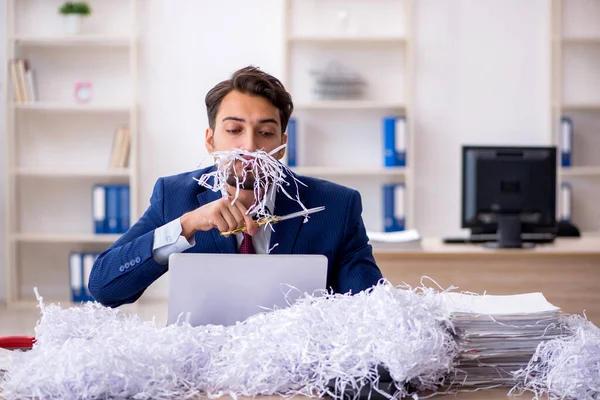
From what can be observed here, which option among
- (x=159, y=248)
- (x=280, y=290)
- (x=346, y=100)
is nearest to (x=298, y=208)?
(x=159, y=248)

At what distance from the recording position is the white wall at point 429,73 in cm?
563

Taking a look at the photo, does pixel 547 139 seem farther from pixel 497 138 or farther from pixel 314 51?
pixel 314 51

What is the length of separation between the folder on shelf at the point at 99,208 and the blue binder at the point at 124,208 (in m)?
0.11

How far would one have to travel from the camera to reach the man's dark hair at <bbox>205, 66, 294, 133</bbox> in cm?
213

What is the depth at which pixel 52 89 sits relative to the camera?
5703 mm

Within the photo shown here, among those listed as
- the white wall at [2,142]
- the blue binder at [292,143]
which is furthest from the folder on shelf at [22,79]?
the blue binder at [292,143]

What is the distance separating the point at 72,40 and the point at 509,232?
3209mm

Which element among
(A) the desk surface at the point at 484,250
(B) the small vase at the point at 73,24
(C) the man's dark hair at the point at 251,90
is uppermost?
(B) the small vase at the point at 73,24

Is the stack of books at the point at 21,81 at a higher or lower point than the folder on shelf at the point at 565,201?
higher

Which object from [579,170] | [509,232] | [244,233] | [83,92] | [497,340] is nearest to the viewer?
[497,340]

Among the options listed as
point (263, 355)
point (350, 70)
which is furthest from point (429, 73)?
point (263, 355)

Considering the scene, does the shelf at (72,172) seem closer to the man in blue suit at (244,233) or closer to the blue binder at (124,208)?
the blue binder at (124,208)

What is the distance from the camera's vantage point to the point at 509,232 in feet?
12.7

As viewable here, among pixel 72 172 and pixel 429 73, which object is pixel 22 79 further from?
pixel 429 73
